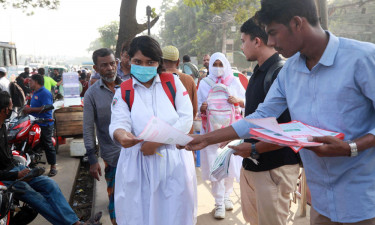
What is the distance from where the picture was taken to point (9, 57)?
59.5 feet

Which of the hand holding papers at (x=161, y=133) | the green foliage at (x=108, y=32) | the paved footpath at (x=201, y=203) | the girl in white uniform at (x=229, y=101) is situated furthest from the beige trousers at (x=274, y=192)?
the green foliage at (x=108, y=32)

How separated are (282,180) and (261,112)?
26.3 inches

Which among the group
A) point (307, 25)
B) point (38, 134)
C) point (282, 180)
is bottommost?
point (38, 134)

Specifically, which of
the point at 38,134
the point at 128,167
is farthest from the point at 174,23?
the point at 128,167

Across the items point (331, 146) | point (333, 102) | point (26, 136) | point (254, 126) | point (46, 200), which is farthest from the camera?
point (26, 136)

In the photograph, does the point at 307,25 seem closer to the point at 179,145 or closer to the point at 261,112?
the point at 261,112

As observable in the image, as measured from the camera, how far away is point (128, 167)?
93.7 inches

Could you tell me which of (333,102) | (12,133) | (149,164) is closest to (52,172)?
(12,133)

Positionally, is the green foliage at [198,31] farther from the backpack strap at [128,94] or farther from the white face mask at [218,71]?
the backpack strap at [128,94]

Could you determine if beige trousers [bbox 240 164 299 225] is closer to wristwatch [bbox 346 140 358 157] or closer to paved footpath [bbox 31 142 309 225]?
wristwatch [bbox 346 140 358 157]

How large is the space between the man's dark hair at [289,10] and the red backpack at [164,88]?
3.26ft

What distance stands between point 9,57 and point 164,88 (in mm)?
18646

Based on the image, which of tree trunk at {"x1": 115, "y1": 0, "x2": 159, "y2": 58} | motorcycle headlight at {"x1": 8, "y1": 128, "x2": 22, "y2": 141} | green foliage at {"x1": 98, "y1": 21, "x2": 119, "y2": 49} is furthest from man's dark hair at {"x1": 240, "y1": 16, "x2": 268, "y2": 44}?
green foliage at {"x1": 98, "y1": 21, "x2": 119, "y2": 49}

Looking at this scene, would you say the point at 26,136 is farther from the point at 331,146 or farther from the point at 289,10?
the point at 331,146
